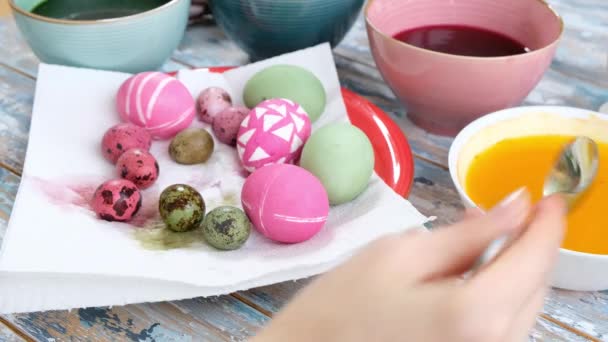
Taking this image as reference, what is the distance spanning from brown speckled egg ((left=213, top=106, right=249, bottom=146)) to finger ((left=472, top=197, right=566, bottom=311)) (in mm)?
501

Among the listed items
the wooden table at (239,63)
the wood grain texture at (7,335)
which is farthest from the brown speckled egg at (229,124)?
the wood grain texture at (7,335)

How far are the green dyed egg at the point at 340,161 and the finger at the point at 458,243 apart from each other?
1.11 feet

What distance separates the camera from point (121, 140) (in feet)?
2.51

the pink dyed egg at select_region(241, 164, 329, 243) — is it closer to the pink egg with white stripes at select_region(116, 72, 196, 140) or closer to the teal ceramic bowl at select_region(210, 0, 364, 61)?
the pink egg with white stripes at select_region(116, 72, 196, 140)

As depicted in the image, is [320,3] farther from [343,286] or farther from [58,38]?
[343,286]

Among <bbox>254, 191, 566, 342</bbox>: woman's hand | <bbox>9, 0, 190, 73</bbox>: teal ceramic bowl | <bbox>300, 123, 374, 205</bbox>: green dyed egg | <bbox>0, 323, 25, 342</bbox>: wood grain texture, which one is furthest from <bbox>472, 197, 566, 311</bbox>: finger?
<bbox>9, 0, 190, 73</bbox>: teal ceramic bowl

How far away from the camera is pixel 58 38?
0.83m

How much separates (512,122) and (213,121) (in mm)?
384

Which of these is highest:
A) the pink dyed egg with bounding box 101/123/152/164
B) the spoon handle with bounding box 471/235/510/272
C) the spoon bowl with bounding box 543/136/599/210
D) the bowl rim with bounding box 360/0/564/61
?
the spoon handle with bounding box 471/235/510/272

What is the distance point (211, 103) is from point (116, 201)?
0.22 m

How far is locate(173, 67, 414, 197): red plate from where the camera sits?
2.40ft

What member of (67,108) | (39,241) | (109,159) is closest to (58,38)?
(67,108)

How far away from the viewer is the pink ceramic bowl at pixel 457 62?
0.75 metres

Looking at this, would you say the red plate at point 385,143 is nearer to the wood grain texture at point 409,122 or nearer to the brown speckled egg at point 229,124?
the wood grain texture at point 409,122
